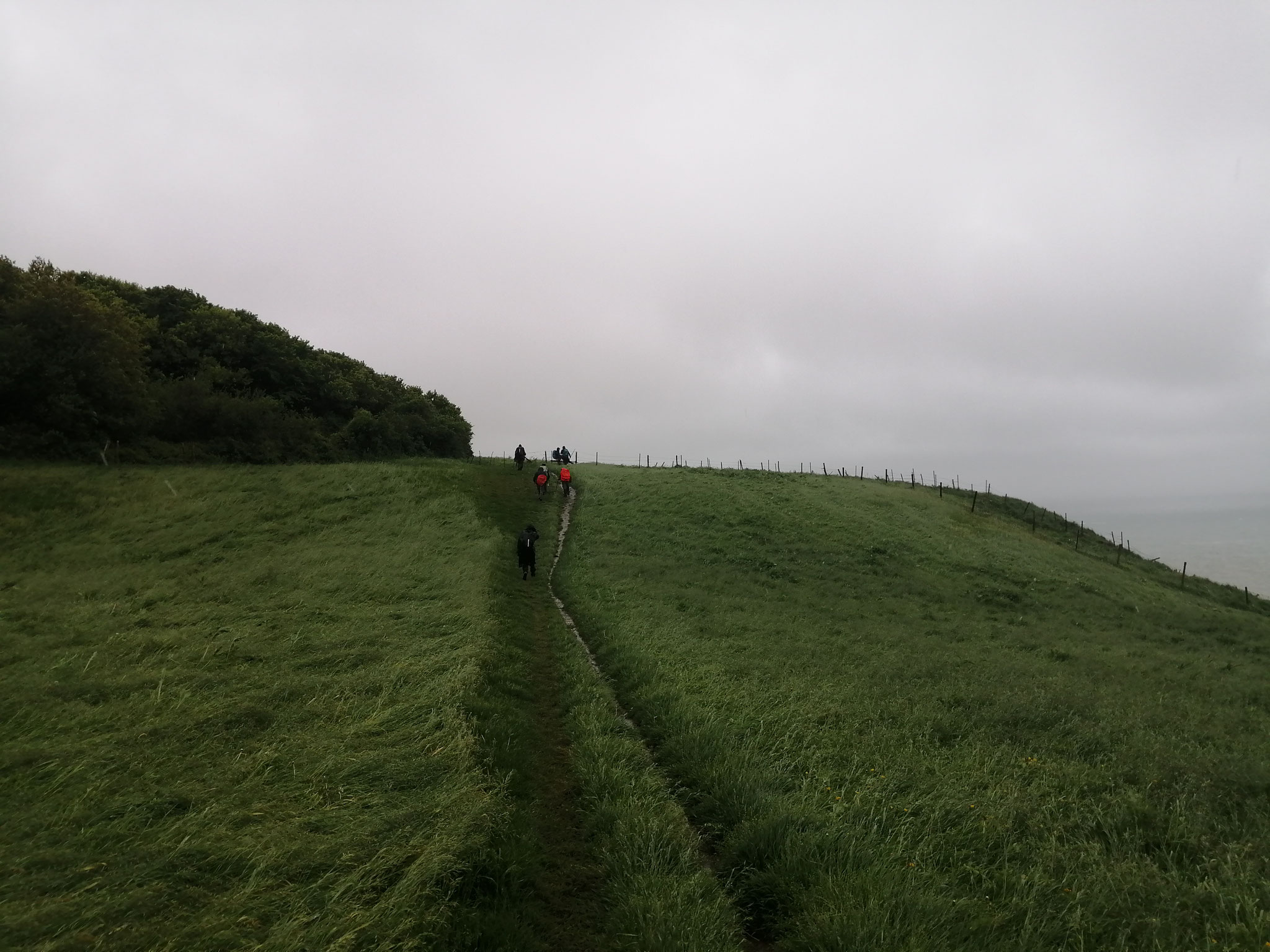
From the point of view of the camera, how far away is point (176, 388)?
4222 cm

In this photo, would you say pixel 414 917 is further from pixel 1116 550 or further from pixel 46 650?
pixel 1116 550

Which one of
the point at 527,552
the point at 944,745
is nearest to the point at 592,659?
the point at 944,745

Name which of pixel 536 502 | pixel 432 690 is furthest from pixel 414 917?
pixel 536 502

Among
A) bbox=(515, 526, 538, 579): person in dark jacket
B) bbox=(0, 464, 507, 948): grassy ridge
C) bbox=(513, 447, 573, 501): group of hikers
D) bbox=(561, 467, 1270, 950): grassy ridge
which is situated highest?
bbox=(513, 447, 573, 501): group of hikers

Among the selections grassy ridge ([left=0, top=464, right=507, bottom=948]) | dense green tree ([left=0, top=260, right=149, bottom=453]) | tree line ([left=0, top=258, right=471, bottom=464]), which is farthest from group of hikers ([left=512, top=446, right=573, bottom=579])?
dense green tree ([left=0, top=260, right=149, bottom=453])

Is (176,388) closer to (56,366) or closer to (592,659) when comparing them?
(56,366)

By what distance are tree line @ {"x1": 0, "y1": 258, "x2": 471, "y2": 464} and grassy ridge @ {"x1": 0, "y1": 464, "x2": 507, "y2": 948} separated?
16164 millimetres

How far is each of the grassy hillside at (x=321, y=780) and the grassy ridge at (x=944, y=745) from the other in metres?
1.18

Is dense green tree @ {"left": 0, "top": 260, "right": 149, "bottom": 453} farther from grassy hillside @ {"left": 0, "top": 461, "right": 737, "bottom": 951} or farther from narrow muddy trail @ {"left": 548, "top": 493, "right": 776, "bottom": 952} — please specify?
narrow muddy trail @ {"left": 548, "top": 493, "right": 776, "bottom": 952}

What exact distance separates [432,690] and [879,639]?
14.6 meters

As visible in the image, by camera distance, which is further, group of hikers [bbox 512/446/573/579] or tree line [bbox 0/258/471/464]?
tree line [bbox 0/258/471/464]

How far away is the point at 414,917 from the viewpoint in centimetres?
544

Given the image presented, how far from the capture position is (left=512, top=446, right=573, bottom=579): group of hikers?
2309 centimetres

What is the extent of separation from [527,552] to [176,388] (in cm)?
3475
